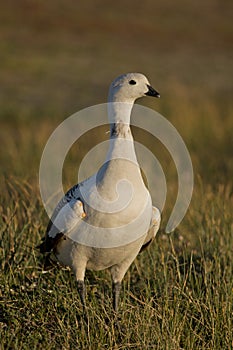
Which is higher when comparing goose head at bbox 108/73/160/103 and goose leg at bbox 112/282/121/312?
goose head at bbox 108/73/160/103

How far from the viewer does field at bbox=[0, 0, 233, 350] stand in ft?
13.4

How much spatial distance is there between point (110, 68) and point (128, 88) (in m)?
25.0

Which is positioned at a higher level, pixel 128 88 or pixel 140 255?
pixel 128 88

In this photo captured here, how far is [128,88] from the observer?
4.54 meters

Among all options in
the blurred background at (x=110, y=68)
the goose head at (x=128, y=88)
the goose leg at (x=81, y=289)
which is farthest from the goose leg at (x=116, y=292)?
the blurred background at (x=110, y=68)

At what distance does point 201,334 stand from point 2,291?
128 centimetres

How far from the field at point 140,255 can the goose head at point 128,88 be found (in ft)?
3.60

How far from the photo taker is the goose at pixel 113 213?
428 cm

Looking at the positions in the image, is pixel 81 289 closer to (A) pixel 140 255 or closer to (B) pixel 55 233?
(B) pixel 55 233

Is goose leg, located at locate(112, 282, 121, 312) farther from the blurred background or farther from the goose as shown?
the blurred background

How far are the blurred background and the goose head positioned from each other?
1.57 m

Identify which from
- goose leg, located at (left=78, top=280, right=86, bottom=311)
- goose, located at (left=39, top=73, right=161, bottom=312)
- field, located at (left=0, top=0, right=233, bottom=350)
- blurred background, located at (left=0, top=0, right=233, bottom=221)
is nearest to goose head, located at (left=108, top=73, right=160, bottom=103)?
goose, located at (left=39, top=73, right=161, bottom=312)

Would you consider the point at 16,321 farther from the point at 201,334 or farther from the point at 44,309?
the point at 201,334

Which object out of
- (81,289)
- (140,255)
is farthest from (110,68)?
(81,289)
